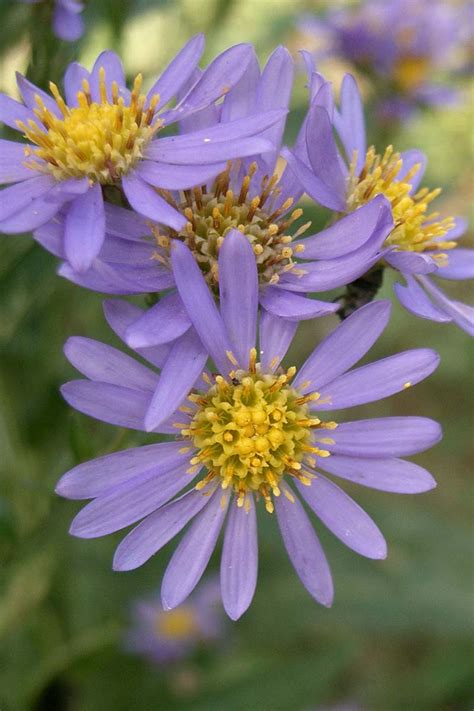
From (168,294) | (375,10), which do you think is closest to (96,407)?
(168,294)

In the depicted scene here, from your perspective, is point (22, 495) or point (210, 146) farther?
point (22, 495)

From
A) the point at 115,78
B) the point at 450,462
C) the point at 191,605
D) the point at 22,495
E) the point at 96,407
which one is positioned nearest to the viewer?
the point at 96,407

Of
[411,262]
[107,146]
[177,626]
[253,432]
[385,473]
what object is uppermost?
[107,146]

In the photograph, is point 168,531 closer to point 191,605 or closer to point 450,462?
point 191,605

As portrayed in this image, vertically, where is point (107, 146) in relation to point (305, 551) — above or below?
above

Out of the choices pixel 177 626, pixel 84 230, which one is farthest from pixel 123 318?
pixel 177 626

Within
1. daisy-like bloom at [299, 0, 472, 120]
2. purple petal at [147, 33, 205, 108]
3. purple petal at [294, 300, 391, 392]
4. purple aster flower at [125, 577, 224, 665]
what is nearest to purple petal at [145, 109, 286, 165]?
purple petal at [147, 33, 205, 108]

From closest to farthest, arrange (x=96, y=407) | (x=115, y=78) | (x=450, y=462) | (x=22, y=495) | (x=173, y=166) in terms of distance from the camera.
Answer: (x=96, y=407)
(x=173, y=166)
(x=115, y=78)
(x=22, y=495)
(x=450, y=462)

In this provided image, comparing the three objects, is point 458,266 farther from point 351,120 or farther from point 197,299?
point 197,299
